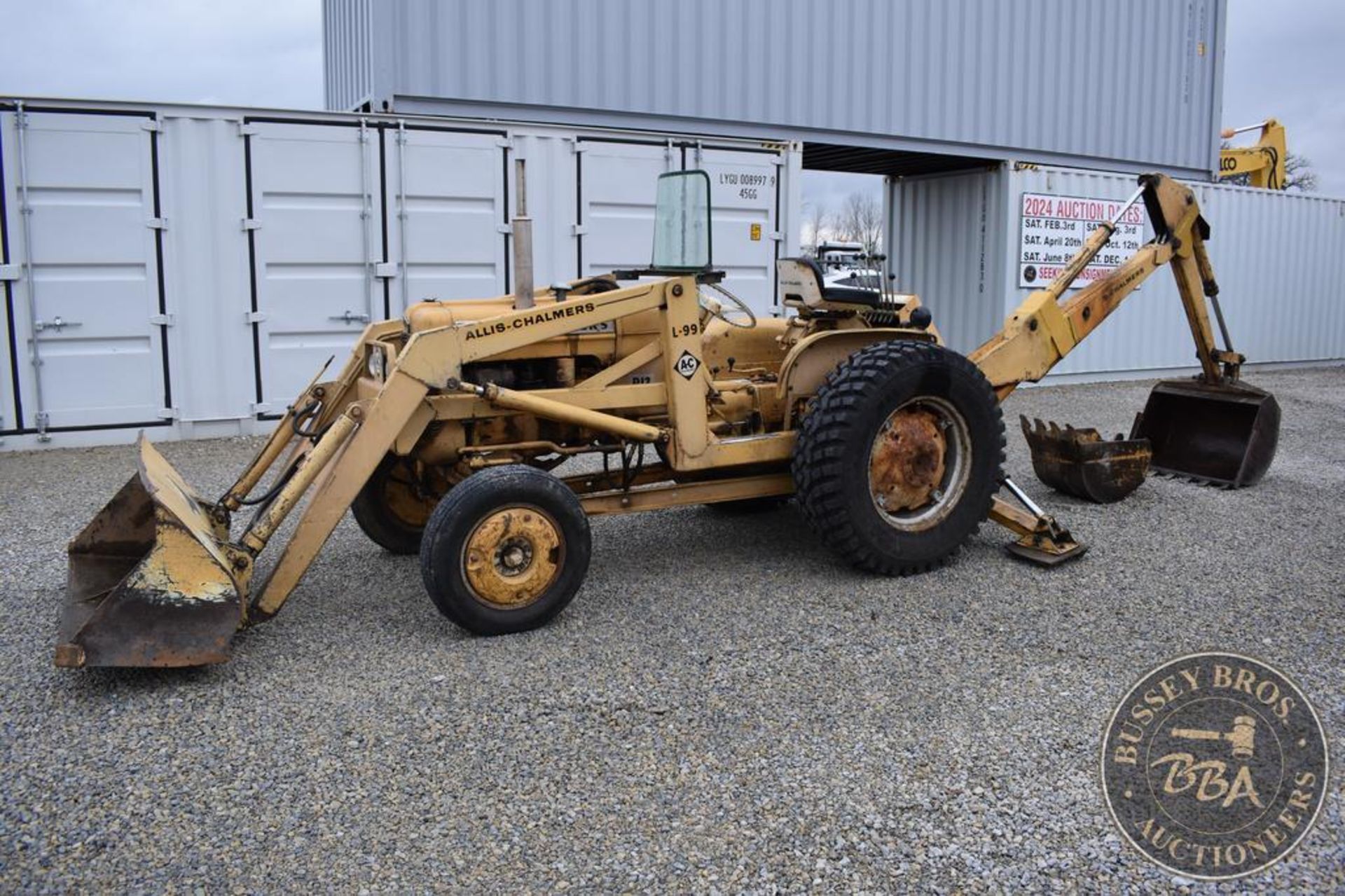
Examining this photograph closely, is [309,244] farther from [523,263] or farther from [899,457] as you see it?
[899,457]

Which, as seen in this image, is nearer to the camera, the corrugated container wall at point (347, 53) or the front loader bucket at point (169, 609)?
the front loader bucket at point (169, 609)

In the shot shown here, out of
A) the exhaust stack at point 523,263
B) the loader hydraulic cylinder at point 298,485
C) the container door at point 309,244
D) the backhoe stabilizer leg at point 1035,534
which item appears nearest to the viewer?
the loader hydraulic cylinder at point 298,485

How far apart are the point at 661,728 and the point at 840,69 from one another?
10.4 m

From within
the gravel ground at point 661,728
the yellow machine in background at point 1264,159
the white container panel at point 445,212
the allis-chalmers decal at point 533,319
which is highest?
the yellow machine in background at point 1264,159

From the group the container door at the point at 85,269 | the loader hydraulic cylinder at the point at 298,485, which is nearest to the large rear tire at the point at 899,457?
the loader hydraulic cylinder at the point at 298,485

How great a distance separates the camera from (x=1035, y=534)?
545 cm

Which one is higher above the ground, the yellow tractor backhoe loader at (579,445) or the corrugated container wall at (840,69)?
the corrugated container wall at (840,69)

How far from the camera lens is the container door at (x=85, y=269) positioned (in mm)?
8289

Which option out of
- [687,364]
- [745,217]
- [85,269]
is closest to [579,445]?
[687,364]

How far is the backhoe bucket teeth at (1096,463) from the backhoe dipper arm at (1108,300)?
792mm

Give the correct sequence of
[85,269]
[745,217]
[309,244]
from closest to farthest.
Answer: [85,269]
[309,244]
[745,217]

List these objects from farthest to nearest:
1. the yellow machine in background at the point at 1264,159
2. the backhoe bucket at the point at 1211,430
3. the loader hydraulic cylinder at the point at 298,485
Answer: the yellow machine in background at the point at 1264,159 → the backhoe bucket at the point at 1211,430 → the loader hydraulic cylinder at the point at 298,485

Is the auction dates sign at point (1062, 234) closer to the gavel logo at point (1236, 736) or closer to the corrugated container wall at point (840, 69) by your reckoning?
the corrugated container wall at point (840, 69)

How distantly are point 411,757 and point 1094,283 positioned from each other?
15.4 feet
